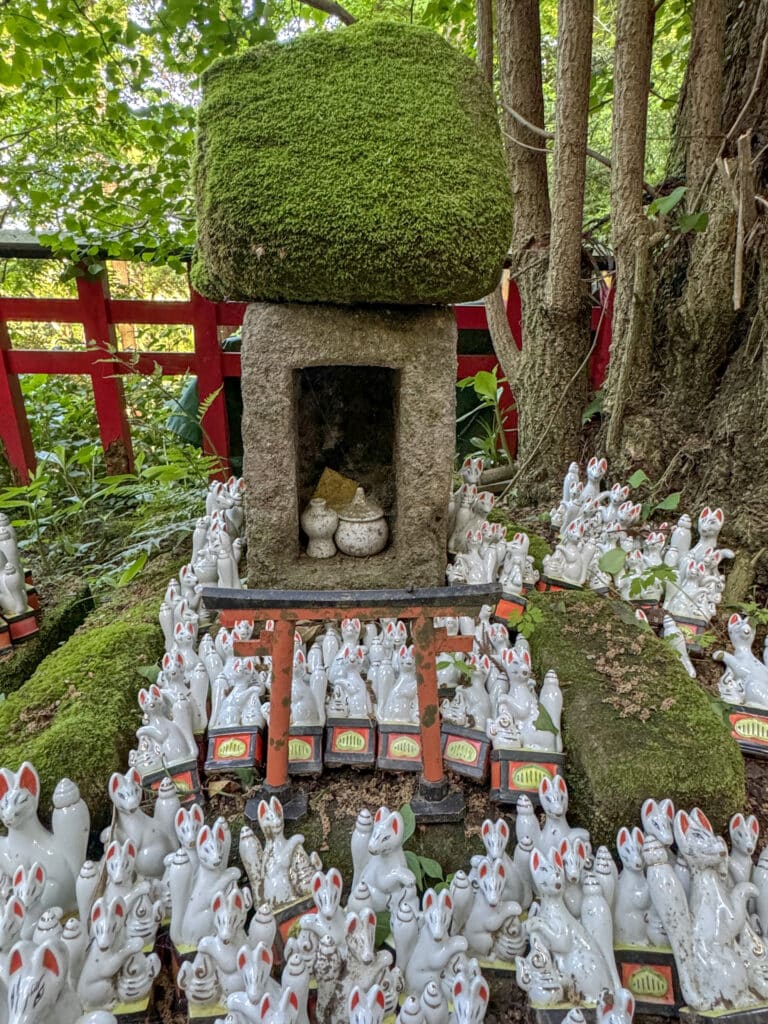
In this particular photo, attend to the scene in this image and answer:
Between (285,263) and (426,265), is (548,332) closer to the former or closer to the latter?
(426,265)

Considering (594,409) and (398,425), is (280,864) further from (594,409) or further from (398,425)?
(594,409)

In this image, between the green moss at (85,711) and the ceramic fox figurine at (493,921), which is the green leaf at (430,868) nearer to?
the ceramic fox figurine at (493,921)

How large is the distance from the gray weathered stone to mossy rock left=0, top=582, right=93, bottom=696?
3.31 ft

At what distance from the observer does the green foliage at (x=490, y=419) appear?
4188 millimetres

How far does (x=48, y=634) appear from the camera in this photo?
9.20 ft

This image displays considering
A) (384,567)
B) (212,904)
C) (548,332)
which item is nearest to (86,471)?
(384,567)

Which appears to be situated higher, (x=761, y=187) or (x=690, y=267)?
(x=761, y=187)

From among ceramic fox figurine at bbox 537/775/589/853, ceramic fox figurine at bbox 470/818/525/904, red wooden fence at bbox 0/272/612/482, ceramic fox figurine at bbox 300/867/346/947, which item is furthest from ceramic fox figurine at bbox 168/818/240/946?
red wooden fence at bbox 0/272/612/482

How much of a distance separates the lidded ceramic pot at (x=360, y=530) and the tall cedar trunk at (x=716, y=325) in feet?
5.64

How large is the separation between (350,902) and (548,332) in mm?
3351

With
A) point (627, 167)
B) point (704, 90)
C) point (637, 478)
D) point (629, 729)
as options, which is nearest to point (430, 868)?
point (629, 729)

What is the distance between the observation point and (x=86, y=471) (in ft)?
15.9

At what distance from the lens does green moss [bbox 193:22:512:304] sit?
78.6 inches

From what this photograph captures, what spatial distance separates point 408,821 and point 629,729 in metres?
0.74
